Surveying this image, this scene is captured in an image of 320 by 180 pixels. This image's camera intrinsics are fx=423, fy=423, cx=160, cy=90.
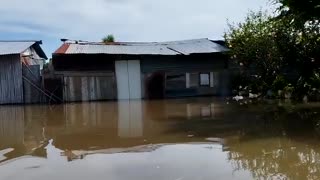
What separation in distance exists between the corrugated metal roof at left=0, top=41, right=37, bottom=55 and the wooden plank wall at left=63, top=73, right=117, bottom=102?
298cm

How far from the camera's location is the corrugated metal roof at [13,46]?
22.6 meters

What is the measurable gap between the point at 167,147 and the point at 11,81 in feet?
53.5

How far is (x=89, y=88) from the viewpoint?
23.4 m

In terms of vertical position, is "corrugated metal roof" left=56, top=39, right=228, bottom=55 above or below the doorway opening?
above

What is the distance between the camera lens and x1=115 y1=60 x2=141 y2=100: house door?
23703 millimetres

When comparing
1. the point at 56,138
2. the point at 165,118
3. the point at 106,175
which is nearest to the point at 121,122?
the point at 165,118

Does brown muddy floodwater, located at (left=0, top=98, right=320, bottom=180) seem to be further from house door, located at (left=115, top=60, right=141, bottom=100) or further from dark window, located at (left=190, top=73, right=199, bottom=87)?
dark window, located at (left=190, top=73, right=199, bottom=87)

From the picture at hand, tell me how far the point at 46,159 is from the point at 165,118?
6.12 meters

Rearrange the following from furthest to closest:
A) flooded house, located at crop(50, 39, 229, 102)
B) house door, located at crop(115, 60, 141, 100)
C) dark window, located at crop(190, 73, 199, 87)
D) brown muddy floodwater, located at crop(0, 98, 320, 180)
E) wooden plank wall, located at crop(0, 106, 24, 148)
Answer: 1. dark window, located at crop(190, 73, 199, 87)
2. house door, located at crop(115, 60, 141, 100)
3. flooded house, located at crop(50, 39, 229, 102)
4. wooden plank wall, located at crop(0, 106, 24, 148)
5. brown muddy floodwater, located at crop(0, 98, 320, 180)

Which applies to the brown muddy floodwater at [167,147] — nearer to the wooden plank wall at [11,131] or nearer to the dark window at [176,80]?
the wooden plank wall at [11,131]

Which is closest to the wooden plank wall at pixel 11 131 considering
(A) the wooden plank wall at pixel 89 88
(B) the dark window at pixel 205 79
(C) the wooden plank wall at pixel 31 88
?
(C) the wooden plank wall at pixel 31 88

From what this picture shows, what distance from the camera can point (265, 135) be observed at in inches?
376

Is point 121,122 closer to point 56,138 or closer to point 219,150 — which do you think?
point 56,138

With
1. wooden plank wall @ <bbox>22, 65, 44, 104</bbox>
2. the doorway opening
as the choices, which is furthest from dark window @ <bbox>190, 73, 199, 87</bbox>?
wooden plank wall @ <bbox>22, 65, 44, 104</bbox>
